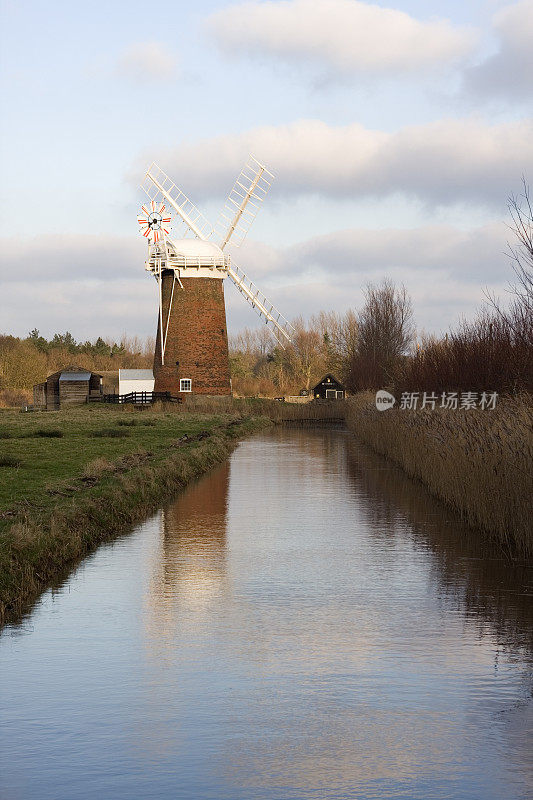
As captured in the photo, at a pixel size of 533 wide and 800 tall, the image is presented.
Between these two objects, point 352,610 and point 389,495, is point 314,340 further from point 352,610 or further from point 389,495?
point 352,610

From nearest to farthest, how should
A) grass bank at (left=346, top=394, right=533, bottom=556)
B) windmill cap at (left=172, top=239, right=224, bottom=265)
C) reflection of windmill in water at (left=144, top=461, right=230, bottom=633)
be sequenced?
reflection of windmill in water at (left=144, top=461, right=230, bottom=633)
grass bank at (left=346, top=394, right=533, bottom=556)
windmill cap at (left=172, top=239, right=224, bottom=265)

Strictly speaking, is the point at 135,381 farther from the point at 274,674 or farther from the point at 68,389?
the point at 274,674

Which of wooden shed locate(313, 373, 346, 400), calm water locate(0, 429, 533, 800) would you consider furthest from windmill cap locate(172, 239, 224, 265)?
calm water locate(0, 429, 533, 800)

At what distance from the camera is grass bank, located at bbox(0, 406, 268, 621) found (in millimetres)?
13141

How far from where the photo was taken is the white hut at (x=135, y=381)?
8181cm

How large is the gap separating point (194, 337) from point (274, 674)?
6208 centimetres

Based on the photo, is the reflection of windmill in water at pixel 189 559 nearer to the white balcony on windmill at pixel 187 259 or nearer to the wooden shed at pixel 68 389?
the white balcony on windmill at pixel 187 259

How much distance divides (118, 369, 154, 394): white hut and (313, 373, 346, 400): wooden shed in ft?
77.8

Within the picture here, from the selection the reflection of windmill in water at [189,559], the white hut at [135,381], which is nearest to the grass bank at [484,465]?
the reflection of windmill in water at [189,559]

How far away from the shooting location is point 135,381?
81812 millimetres

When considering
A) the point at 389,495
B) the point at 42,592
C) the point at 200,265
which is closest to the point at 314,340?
the point at 200,265

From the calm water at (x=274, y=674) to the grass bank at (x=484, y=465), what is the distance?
0.76m

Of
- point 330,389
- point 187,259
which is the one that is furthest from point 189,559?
point 330,389

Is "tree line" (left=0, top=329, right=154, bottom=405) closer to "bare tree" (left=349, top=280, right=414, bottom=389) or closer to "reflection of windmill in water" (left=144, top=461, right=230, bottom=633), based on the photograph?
"bare tree" (left=349, top=280, right=414, bottom=389)
